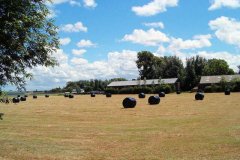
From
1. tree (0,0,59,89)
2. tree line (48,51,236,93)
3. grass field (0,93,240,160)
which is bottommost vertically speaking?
grass field (0,93,240,160)

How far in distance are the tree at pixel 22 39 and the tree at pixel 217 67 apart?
381 feet

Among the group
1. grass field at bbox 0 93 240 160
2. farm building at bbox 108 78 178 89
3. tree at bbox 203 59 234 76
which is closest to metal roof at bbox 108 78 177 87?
farm building at bbox 108 78 178 89

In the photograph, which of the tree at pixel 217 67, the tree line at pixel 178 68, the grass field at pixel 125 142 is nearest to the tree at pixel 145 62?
the tree line at pixel 178 68

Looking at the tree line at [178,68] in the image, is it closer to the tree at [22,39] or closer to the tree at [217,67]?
the tree at [217,67]

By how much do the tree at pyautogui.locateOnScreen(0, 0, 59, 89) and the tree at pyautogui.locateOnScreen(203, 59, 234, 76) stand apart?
116237mm

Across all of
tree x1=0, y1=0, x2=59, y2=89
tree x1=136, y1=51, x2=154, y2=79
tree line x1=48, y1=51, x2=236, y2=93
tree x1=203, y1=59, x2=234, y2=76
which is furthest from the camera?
tree x1=136, y1=51, x2=154, y2=79

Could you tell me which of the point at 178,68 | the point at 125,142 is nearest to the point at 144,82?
the point at 178,68

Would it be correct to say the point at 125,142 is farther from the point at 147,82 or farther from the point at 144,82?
the point at 147,82

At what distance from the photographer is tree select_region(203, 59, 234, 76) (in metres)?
128

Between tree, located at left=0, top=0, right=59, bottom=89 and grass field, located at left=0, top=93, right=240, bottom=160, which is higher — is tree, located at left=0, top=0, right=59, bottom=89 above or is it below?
above

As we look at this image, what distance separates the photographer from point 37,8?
41.3ft

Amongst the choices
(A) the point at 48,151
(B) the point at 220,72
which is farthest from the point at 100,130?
(B) the point at 220,72

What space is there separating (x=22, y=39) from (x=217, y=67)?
127 m

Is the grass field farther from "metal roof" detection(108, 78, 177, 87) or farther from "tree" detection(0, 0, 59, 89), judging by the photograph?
"metal roof" detection(108, 78, 177, 87)
